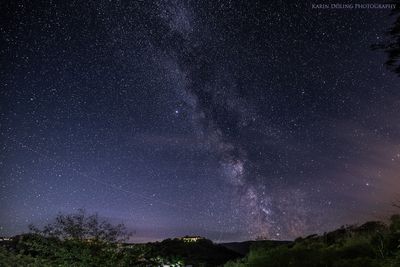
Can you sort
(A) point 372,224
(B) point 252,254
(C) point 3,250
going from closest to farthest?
(C) point 3,250, (B) point 252,254, (A) point 372,224

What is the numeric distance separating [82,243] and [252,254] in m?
6.52

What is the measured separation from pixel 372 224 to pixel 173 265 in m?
11.5

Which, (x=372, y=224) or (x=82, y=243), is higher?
(x=372, y=224)

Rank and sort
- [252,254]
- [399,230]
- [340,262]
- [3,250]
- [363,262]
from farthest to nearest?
[252,254]
[399,230]
[3,250]
[340,262]
[363,262]

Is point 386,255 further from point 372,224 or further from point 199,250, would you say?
point 199,250

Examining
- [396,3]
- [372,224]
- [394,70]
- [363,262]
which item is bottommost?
[363,262]

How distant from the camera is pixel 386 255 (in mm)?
12000

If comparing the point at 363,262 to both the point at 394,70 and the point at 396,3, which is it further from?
the point at 396,3

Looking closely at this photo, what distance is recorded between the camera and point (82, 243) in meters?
14.4

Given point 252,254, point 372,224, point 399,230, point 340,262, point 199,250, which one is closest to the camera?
point 340,262

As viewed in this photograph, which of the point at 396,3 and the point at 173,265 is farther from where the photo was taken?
the point at 173,265

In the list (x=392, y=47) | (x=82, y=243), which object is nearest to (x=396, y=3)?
(x=392, y=47)

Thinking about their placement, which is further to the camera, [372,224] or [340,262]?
[372,224]

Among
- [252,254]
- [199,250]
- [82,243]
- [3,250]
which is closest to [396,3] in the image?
[252,254]
